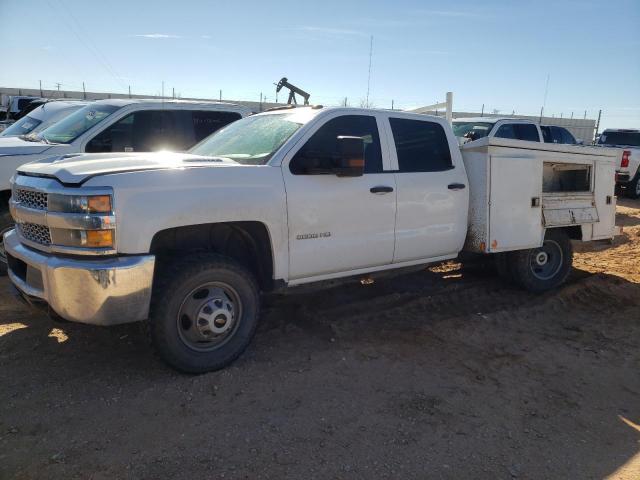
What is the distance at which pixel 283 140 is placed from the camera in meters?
4.43

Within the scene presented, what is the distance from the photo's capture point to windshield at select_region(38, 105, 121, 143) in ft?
22.3

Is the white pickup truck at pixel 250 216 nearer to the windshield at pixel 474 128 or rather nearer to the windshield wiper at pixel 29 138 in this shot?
the windshield wiper at pixel 29 138

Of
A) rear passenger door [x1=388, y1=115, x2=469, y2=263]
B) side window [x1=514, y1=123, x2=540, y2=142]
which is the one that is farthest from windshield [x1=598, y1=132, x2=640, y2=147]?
rear passenger door [x1=388, y1=115, x2=469, y2=263]

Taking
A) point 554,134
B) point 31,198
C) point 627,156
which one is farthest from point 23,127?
point 627,156

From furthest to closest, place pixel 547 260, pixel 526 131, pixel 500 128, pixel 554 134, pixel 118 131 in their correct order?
pixel 554 134 → pixel 526 131 → pixel 500 128 → pixel 118 131 → pixel 547 260

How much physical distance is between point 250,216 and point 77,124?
4.22 m

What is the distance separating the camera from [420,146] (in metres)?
5.21

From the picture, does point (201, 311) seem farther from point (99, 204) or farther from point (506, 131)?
point (506, 131)

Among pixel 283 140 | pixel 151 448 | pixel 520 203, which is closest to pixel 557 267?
pixel 520 203

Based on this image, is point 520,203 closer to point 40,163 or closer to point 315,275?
point 315,275

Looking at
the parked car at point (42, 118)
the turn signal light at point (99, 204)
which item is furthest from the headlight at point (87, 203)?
the parked car at point (42, 118)

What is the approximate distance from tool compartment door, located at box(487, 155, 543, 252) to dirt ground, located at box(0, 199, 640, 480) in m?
0.76

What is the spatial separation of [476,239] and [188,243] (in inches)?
119

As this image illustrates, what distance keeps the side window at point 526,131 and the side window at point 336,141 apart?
7834 mm
